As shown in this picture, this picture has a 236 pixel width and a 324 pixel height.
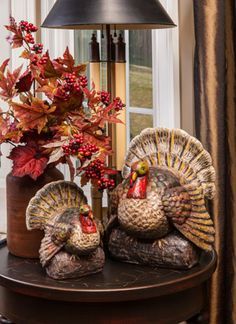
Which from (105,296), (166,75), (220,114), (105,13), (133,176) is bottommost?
(105,296)

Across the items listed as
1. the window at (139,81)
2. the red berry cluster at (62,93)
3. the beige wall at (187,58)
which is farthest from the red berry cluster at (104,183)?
the window at (139,81)

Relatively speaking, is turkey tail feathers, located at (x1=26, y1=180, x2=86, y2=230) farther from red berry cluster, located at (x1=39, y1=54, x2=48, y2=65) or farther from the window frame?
the window frame

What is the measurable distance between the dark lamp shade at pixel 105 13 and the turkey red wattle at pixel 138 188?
1.30ft

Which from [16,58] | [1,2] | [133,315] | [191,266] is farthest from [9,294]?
[1,2]

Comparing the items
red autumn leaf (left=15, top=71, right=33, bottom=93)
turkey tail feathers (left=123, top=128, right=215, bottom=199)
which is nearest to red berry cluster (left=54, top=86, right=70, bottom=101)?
red autumn leaf (left=15, top=71, right=33, bottom=93)

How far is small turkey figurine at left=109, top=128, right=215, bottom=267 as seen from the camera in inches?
55.9

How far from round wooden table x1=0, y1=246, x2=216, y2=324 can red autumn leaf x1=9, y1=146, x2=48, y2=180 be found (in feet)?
0.73

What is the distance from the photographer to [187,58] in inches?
75.3

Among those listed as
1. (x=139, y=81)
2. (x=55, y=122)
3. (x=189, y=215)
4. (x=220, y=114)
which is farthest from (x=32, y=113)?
(x=139, y=81)

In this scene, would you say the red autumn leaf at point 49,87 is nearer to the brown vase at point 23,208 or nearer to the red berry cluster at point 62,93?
the red berry cluster at point 62,93

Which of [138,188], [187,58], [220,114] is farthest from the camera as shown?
[187,58]

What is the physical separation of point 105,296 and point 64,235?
6.3 inches

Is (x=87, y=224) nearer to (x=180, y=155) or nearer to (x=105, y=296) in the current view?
(x=105, y=296)

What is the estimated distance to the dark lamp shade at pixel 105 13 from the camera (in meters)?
1.56
